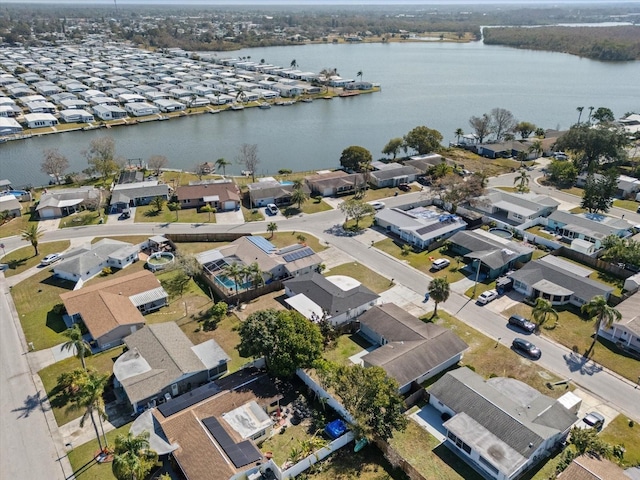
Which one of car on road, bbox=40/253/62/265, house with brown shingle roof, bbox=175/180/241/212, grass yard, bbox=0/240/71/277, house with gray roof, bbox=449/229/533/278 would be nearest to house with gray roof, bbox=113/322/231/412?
car on road, bbox=40/253/62/265

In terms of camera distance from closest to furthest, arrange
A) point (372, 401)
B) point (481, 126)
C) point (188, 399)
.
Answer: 1. point (372, 401)
2. point (188, 399)
3. point (481, 126)

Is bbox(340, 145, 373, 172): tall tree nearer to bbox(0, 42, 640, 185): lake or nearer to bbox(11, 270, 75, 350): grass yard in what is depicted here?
bbox(0, 42, 640, 185): lake

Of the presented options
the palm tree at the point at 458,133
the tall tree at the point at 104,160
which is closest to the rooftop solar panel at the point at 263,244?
the tall tree at the point at 104,160

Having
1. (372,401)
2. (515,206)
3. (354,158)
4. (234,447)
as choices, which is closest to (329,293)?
(372,401)

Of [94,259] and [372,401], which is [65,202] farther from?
[372,401]

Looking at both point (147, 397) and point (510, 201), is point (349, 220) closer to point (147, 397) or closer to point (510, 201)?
point (510, 201)

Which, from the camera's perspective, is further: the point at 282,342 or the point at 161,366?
the point at 161,366
